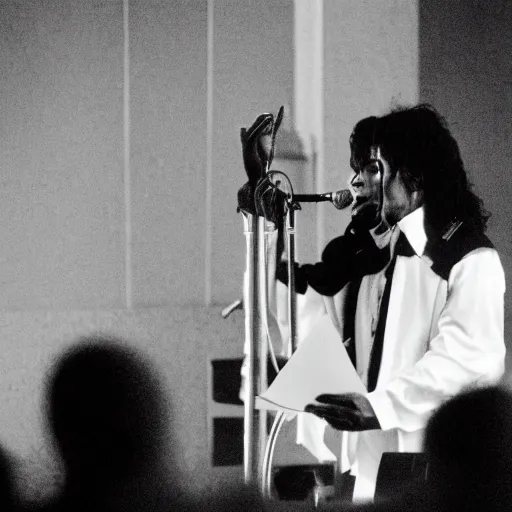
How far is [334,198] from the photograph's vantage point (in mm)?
1526

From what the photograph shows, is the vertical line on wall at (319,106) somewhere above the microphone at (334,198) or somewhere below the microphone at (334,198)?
above

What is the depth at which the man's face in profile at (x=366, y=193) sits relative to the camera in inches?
59.1

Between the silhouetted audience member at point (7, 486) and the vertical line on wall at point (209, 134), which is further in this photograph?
the vertical line on wall at point (209, 134)

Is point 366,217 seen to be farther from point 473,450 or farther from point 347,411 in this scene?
point 473,450

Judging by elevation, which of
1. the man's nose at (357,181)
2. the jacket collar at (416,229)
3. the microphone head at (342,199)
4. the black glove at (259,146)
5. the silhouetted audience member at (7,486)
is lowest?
the silhouetted audience member at (7,486)

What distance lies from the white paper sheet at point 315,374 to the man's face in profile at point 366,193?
0.74 feet

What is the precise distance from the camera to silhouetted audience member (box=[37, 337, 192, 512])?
1.47m

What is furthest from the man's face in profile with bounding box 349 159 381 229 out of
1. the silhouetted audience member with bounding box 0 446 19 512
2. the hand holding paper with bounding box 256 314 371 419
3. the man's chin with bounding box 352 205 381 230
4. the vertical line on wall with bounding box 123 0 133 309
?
the silhouetted audience member with bounding box 0 446 19 512

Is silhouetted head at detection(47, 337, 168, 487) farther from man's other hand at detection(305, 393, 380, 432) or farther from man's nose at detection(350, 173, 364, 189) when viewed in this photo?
man's nose at detection(350, 173, 364, 189)

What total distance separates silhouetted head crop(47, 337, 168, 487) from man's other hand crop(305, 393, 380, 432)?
0.31 m

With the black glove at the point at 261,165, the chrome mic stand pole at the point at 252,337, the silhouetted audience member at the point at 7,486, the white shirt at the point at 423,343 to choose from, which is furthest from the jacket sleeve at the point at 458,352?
the silhouetted audience member at the point at 7,486

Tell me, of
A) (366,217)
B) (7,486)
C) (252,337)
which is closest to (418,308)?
(366,217)

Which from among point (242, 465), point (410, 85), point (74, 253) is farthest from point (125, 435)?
point (410, 85)

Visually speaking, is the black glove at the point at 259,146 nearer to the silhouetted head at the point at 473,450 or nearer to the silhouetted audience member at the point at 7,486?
the silhouetted head at the point at 473,450
